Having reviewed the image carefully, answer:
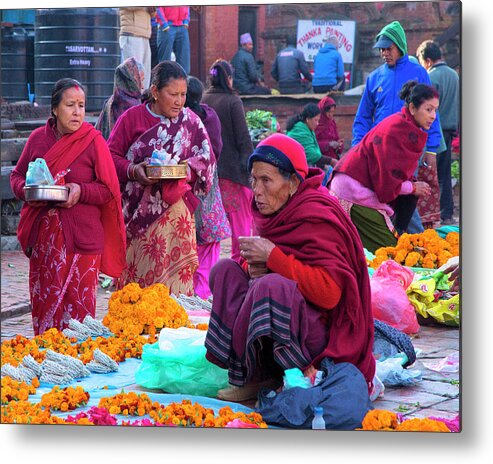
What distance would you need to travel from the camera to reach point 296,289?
5.20m

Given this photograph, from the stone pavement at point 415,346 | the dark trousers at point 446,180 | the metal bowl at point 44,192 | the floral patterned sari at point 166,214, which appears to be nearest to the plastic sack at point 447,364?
the stone pavement at point 415,346

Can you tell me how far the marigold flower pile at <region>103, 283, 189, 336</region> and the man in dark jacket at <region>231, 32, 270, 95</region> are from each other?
1274mm

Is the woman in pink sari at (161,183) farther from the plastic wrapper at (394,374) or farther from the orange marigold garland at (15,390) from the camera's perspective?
the plastic wrapper at (394,374)

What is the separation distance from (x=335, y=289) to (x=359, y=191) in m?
2.58

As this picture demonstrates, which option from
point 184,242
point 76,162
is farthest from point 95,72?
point 184,242

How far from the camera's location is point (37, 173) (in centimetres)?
619

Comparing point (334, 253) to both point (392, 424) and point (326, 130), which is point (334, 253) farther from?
point (326, 130)

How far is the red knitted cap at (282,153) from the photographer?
5.30 m

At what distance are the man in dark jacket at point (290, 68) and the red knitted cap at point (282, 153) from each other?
974 mm

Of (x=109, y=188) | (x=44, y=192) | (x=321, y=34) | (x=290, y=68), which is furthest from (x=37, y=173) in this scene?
(x=321, y=34)

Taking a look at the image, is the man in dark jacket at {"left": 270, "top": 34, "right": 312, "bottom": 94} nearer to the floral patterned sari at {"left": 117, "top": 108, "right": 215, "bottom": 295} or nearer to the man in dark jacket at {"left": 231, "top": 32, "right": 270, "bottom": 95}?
the man in dark jacket at {"left": 231, "top": 32, "right": 270, "bottom": 95}

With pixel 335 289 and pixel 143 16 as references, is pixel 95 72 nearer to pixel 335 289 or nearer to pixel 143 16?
pixel 143 16

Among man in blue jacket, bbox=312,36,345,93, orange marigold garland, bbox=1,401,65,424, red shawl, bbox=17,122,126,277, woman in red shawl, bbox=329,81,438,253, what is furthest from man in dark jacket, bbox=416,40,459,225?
orange marigold garland, bbox=1,401,65,424

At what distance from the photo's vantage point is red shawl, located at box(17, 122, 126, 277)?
20.8ft
